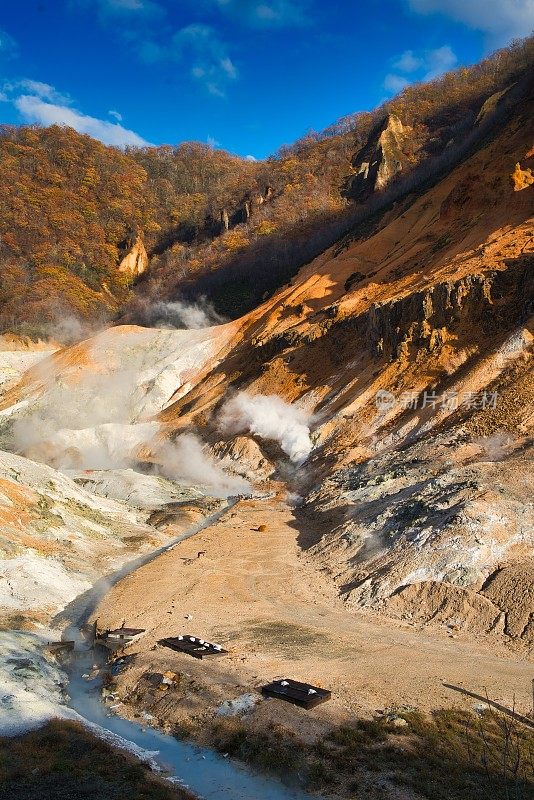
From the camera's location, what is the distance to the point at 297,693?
995cm

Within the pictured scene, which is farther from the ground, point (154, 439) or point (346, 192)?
point (346, 192)

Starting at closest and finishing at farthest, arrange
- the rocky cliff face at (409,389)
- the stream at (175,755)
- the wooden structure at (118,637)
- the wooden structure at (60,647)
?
1. the stream at (175,755)
2. the wooden structure at (60,647)
3. the wooden structure at (118,637)
4. the rocky cliff face at (409,389)

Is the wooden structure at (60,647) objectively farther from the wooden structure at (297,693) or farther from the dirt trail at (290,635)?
the wooden structure at (297,693)

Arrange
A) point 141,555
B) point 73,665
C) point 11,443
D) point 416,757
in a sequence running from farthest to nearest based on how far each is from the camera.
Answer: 1. point 11,443
2. point 141,555
3. point 73,665
4. point 416,757

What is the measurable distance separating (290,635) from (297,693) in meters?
3.27

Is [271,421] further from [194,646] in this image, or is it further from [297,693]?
[297,693]

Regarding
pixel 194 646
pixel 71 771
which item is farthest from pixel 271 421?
pixel 71 771

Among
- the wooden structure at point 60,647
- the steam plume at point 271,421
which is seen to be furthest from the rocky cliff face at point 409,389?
the wooden structure at point 60,647

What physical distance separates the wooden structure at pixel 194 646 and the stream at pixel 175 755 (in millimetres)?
1676

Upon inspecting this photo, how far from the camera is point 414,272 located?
3997 centimetres

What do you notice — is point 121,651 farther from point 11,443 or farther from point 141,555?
point 11,443

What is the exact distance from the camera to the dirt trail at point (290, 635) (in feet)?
33.8

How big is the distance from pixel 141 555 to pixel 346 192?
237 ft

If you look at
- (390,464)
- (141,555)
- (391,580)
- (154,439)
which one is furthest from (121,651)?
(154,439)
